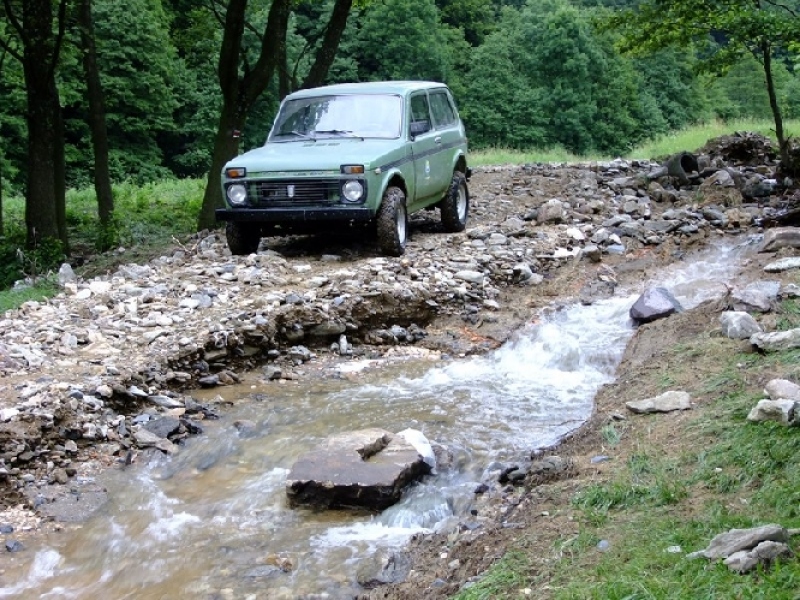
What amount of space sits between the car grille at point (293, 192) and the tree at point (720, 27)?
755 cm

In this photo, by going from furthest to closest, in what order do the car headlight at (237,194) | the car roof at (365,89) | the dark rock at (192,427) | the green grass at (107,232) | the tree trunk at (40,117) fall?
1. the green grass at (107,232)
2. the tree trunk at (40,117)
3. the car roof at (365,89)
4. the car headlight at (237,194)
5. the dark rock at (192,427)

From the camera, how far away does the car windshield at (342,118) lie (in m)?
10.7

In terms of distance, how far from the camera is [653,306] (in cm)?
891

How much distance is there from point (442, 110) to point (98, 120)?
6.92 meters

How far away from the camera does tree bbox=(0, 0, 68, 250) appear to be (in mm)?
13062

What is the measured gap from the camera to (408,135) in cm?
1067

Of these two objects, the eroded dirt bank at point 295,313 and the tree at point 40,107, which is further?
the tree at point 40,107

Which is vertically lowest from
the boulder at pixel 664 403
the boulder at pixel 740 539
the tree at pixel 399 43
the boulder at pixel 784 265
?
the boulder at pixel 664 403

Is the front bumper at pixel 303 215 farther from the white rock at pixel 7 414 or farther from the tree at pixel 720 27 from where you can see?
the tree at pixel 720 27

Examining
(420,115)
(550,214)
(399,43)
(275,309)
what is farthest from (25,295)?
(399,43)

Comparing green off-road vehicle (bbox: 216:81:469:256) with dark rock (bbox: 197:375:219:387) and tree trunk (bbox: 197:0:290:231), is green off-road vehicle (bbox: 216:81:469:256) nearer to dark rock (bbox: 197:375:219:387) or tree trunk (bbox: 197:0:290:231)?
dark rock (bbox: 197:375:219:387)

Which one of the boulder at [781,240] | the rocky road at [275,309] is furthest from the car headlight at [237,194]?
the boulder at [781,240]

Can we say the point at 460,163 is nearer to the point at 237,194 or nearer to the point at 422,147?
the point at 422,147

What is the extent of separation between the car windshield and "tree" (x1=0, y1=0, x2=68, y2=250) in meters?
4.53
